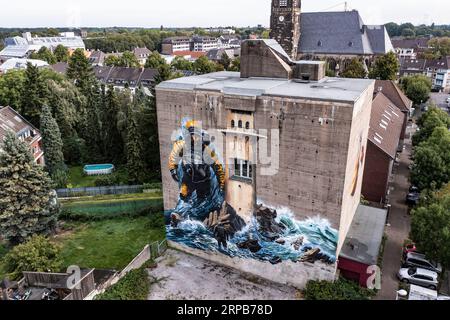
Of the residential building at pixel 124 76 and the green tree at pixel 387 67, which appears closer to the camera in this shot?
the green tree at pixel 387 67

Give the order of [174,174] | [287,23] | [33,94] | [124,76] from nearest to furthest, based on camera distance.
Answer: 1. [174,174]
2. [33,94]
3. [287,23]
4. [124,76]

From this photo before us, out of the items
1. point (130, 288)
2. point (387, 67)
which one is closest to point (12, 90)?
point (130, 288)

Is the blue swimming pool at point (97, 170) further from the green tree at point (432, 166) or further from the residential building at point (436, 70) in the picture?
the residential building at point (436, 70)

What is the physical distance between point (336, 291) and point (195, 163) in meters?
11.0

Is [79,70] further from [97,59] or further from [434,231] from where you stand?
[434,231]

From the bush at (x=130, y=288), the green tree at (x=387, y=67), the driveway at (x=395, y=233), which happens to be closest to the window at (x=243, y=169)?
the bush at (x=130, y=288)

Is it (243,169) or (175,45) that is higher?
(175,45)

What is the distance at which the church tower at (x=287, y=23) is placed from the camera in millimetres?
60531

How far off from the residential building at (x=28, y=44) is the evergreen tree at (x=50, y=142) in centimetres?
7436

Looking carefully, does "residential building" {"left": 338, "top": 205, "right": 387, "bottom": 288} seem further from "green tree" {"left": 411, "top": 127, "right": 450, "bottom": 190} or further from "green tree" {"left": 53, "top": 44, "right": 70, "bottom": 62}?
"green tree" {"left": 53, "top": 44, "right": 70, "bottom": 62}

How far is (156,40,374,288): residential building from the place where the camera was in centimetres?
1841

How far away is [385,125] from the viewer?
35.3m
